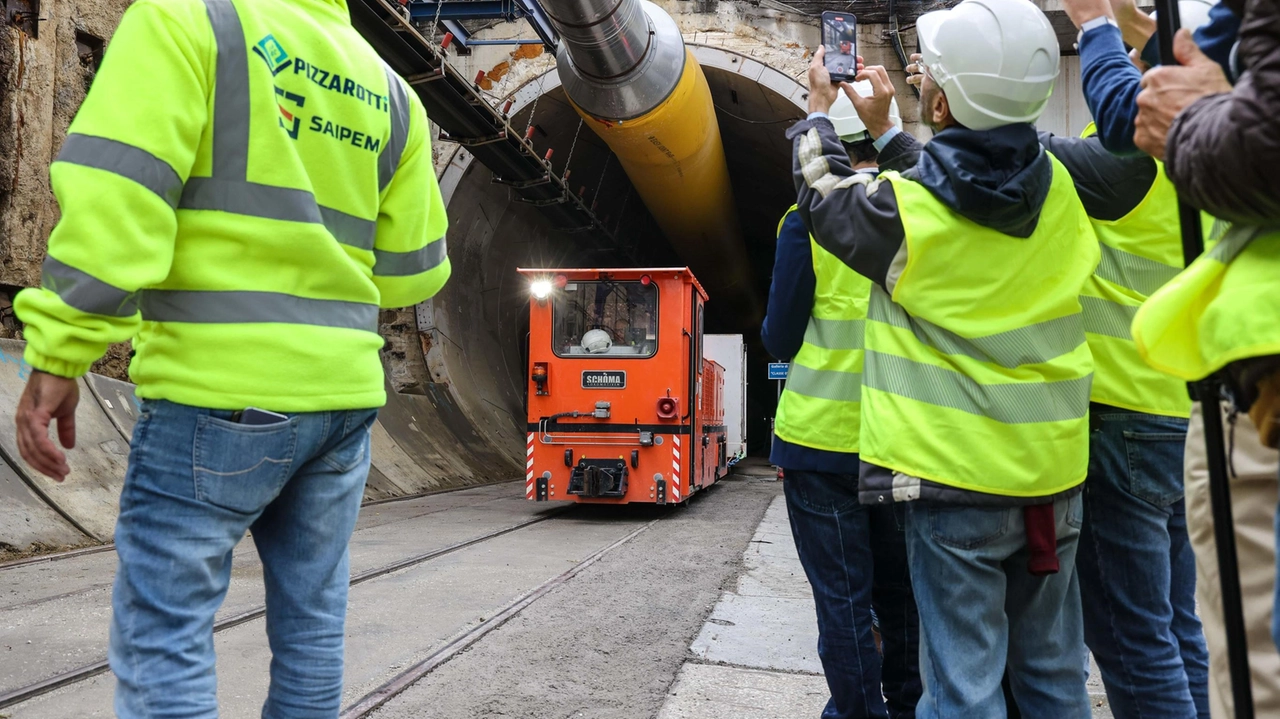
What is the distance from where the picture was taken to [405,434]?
1173 centimetres

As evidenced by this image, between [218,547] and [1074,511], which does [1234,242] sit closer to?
[1074,511]

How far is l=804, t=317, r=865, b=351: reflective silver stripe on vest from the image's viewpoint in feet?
8.65

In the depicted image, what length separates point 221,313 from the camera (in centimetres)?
153

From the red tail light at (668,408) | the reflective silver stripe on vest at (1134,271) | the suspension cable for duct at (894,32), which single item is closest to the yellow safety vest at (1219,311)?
the reflective silver stripe on vest at (1134,271)

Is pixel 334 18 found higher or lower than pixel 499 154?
lower

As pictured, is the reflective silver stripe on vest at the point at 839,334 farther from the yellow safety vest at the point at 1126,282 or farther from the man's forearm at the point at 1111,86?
the man's forearm at the point at 1111,86

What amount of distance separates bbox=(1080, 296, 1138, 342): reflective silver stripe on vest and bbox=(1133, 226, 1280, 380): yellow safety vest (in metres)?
1.16

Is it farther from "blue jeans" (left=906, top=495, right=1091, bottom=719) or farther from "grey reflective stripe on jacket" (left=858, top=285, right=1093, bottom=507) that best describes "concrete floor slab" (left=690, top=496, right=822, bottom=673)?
"grey reflective stripe on jacket" (left=858, top=285, right=1093, bottom=507)

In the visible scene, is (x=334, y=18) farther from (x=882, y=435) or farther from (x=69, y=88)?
(x=69, y=88)

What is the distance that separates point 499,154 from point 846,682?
9.57m

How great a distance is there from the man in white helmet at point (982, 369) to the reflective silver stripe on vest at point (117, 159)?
49.6 inches

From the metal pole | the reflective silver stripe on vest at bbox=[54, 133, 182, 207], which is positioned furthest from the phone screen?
the reflective silver stripe on vest at bbox=[54, 133, 182, 207]

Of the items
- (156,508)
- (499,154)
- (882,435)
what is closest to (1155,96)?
(882,435)

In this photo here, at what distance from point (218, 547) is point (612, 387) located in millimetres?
7863
